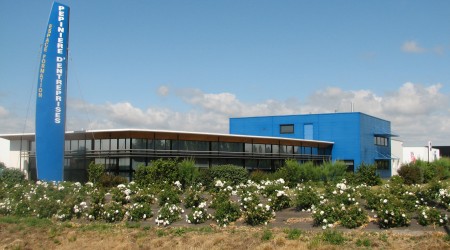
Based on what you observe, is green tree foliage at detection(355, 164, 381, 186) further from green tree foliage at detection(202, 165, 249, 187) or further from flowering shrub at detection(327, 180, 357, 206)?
→ flowering shrub at detection(327, 180, 357, 206)

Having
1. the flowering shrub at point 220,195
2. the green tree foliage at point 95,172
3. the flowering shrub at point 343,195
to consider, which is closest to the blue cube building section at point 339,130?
the green tree foliage at point 95,172

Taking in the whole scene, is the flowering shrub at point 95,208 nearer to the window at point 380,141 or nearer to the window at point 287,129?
the window at point 287,129

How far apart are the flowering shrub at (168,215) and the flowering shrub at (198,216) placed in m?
0.47

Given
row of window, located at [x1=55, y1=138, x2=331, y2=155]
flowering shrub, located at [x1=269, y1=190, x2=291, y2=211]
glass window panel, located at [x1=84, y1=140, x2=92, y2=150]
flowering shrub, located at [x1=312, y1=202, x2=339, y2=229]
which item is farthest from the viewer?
glass window panel, located at [x1=84, y1=140, x2=92, y2=150]

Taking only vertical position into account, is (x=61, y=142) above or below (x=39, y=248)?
above

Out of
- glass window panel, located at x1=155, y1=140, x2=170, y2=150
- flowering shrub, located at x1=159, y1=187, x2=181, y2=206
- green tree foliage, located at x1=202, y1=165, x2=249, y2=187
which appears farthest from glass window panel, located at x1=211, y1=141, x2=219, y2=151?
flowering shrub, located at x1=159, y1=187, x2=181, y2=206

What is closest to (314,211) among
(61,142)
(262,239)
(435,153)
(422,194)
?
(262,239)

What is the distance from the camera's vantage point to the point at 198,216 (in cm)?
1544

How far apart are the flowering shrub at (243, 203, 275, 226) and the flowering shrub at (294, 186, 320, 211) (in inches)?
52.6

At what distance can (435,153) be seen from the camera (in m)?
81.1

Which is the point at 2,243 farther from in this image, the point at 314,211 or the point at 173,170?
the point at 173,170

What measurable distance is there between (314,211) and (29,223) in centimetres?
932

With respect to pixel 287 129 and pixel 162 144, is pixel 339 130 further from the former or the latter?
pixel 162 144

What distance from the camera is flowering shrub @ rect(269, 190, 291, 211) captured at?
16188 mm
